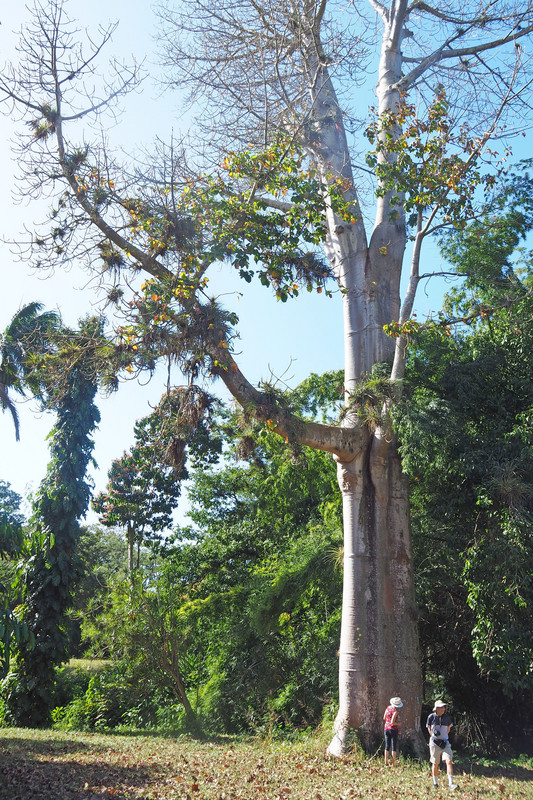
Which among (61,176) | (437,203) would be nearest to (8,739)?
(61,176)

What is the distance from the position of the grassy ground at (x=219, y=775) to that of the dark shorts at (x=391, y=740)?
0.24 m

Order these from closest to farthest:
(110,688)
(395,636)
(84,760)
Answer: (84,760) → (395,636) → (110,688)

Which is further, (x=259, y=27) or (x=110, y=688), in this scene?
(x=110, y=688)

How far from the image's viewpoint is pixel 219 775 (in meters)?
7.07

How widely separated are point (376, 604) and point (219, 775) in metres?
3.15

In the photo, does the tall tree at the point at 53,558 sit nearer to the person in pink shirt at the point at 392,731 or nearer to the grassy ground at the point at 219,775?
the grassy ground at the point at 219,775

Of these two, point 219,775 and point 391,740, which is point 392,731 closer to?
point 391,740

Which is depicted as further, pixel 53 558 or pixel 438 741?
pixel 53 558

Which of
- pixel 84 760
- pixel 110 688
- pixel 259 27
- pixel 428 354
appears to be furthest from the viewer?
pixel 110 688

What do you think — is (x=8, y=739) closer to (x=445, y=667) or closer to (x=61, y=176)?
(x=445, y=667)

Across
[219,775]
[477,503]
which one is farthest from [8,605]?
[477,503]

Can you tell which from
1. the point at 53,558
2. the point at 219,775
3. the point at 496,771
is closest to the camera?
the point at 219,775

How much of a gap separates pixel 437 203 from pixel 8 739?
10.6 m

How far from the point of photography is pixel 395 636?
8898 millimetres
